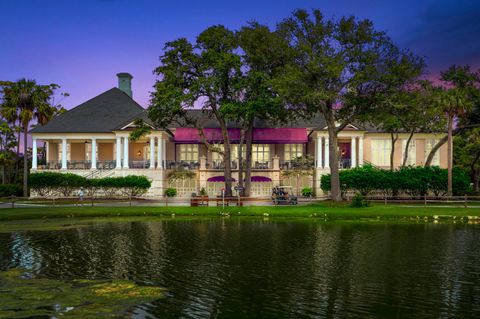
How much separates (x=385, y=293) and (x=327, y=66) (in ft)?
87.1

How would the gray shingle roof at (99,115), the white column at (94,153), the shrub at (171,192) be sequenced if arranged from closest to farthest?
the shrub at (171,192)
the white column at (94,153)
the gray shingle roof at (99,115)

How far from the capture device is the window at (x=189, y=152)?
5553 cm

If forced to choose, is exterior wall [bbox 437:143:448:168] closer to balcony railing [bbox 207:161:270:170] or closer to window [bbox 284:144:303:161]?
window [bbox 284:144:303:161]

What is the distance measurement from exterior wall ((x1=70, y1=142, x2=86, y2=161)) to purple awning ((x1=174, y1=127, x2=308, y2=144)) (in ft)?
40.2

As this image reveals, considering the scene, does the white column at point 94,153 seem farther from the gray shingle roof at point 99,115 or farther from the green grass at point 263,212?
the green grass at point 263,212

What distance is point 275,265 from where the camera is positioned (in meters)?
16.3

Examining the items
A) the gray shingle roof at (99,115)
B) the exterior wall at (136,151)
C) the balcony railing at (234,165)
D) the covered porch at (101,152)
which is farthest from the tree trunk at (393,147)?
the exterior wall at (136,151)

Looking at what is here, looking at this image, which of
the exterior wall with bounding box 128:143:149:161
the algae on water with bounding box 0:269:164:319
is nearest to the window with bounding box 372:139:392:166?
the exterior wall with bounding box 128:143:149:161

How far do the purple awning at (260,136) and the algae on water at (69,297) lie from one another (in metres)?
39.2

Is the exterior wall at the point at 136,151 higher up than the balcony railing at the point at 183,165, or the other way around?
the exterior wall at the point at 136,151

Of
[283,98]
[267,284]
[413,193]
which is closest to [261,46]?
[283,98]

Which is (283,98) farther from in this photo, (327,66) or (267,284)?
(267,284)

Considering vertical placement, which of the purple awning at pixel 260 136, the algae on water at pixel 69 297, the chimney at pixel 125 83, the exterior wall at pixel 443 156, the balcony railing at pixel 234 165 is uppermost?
the chimney at pixel 125 83

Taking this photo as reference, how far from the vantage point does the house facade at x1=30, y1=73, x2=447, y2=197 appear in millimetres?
50875
